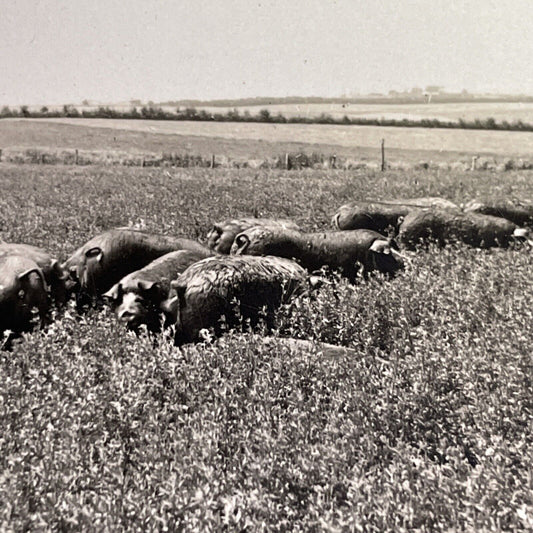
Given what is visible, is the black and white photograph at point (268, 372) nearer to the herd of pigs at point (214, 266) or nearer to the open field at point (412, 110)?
the herd of pigs at point (214, 266)

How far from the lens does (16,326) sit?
291 inches

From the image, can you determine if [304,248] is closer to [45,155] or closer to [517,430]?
[517,430]

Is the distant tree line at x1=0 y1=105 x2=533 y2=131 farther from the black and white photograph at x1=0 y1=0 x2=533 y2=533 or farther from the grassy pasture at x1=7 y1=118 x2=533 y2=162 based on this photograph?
the black and white photograph at x1=0 y1=0 x2=533 y2=533

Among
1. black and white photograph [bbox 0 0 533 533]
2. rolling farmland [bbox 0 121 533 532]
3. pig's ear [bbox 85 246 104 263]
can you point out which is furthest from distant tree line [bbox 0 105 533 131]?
pig's ear [bbox 85 246 104 263]

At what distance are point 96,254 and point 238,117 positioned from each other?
52.5 metres

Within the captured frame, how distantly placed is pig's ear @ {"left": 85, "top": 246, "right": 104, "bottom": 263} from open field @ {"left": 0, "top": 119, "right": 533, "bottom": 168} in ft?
105

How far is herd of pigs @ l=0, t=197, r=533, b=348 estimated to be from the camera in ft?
23.7

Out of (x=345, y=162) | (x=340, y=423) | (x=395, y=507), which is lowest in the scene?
(x=345, y=162)

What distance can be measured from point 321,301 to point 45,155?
35.2 meters

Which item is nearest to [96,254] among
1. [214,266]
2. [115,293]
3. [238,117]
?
[115,293]

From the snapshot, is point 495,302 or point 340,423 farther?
point 495,302

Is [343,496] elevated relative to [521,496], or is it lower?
lower

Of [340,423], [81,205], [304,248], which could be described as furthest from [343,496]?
[81,205]

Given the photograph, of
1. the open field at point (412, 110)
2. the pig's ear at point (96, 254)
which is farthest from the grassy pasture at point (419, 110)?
the pig's ear at point (96, 254)
